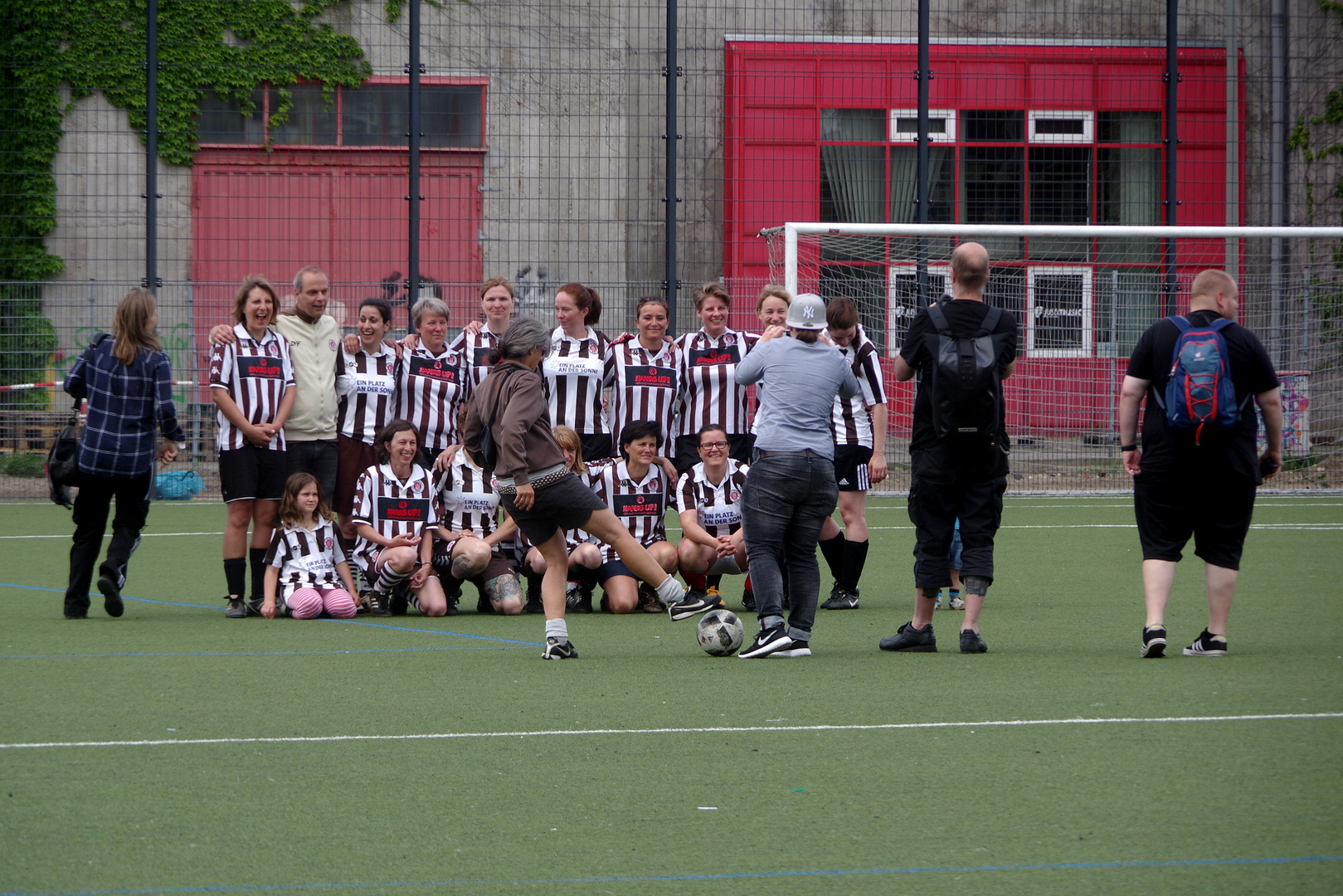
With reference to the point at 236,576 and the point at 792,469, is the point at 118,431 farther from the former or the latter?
the point at 792,469

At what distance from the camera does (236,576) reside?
28.5 ft

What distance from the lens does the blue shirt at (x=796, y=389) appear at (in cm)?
668

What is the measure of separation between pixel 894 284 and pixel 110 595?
31.4 ft

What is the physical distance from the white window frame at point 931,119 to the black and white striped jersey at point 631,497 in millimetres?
11572

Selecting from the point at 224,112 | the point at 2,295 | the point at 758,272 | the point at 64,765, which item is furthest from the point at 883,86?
the point at 64,765

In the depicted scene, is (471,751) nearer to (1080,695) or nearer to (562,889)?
(562,889)

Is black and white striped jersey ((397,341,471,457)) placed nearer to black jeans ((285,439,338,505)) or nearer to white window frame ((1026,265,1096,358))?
black jeans ((285,439,338,505))

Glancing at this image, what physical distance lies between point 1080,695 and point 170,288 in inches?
516

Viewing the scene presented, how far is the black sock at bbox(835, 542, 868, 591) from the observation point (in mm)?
8750

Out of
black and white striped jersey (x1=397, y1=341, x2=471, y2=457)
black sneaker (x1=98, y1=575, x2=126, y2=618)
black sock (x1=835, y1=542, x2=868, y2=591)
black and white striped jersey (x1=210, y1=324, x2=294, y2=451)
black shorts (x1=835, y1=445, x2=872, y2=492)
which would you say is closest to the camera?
black sneaker (x1=98, y1=575, x2=126, y2=618)

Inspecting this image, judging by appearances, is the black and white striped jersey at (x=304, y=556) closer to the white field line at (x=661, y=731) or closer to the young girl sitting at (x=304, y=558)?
the young girl sitting at (x=304, y=558)

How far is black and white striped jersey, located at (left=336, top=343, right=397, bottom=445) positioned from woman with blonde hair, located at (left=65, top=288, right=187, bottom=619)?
112cm

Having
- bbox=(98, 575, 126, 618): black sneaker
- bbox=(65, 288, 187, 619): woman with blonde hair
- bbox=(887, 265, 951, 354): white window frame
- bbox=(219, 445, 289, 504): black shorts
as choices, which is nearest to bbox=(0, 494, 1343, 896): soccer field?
bbox=(98, 575, 126, 618): black sneaker

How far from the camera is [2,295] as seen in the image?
1650cm
